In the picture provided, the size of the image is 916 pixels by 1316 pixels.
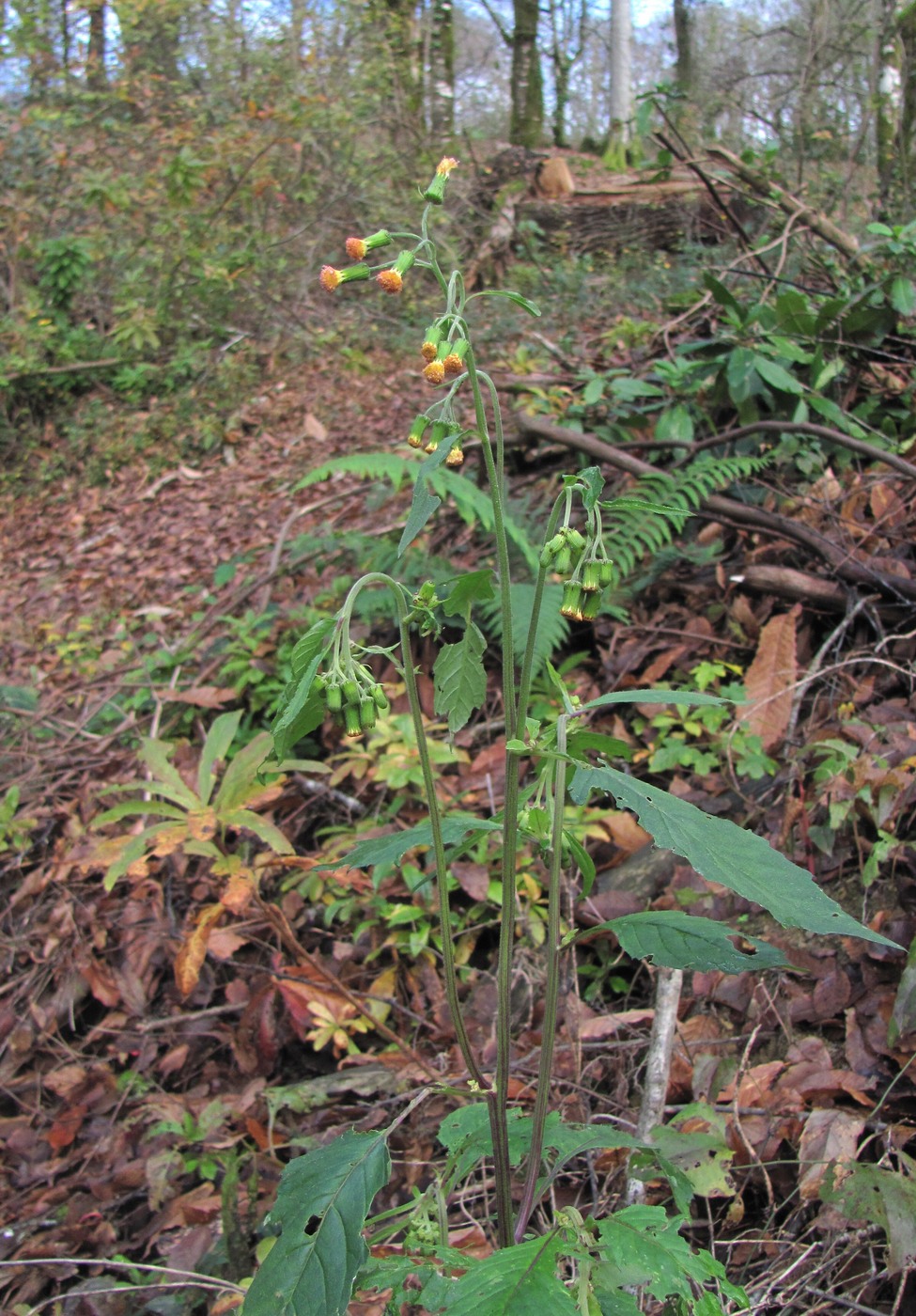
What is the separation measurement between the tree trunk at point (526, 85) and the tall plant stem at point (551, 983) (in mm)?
10781

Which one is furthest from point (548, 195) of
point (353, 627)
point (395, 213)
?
point (353, 627)

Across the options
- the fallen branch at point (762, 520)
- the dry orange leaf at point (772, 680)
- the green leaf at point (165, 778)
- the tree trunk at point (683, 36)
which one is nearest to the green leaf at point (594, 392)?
the fallen branch at point (762, 520)

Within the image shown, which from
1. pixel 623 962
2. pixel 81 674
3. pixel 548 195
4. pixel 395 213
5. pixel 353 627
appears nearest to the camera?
pixel 623 962

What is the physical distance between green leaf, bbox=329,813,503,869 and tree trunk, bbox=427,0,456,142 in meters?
8.89

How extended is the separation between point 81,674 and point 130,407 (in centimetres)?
370

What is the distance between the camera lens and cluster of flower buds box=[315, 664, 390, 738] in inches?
39.4

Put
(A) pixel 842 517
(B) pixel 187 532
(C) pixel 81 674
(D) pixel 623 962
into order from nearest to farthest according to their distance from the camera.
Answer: (D) pixel 623 962, (A) pixel 842 517, (C) pixel 81 674, (B) pixel 187 532

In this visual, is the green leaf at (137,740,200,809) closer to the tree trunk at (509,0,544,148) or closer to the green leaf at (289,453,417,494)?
the green leaf at (289,453,417,494)

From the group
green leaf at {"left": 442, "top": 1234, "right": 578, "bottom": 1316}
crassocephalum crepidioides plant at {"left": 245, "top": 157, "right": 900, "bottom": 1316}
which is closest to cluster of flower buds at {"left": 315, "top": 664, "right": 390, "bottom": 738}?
crassocephalum crepidioides plant at {"left": 245, "top": 157, "right": 900, "bottom": 1316}

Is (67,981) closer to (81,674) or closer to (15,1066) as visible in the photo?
(15,1066)

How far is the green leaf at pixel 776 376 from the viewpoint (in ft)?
10.8

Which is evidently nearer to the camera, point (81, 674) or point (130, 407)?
point (81, 674)

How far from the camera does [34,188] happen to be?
7797mm

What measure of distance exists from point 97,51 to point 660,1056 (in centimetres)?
1039
